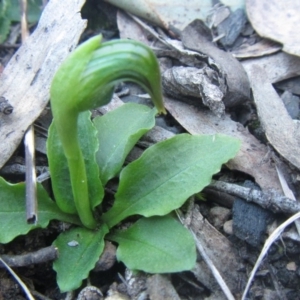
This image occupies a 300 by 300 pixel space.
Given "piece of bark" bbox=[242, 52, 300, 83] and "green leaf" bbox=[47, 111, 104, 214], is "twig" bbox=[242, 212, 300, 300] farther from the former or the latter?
"piece of bark" bbox=[242, 52, 300, 83]

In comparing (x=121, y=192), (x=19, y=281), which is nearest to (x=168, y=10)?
(x=121, y=192)

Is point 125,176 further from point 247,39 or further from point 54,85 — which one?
point 247,39

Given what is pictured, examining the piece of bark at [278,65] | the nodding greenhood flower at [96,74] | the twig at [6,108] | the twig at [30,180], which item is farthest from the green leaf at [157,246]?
the piece of bark at [278,65]

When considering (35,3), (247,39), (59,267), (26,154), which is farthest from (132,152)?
(35,3)

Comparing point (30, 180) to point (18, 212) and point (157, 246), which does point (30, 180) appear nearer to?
point (18, 212)

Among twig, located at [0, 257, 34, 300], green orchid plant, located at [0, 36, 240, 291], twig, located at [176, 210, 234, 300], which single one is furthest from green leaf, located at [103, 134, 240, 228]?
twig, located at [0, 257, 34, 300]

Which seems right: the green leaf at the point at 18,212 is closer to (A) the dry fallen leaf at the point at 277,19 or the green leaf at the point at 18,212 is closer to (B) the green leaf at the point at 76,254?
(B) the green leaf at the point at 76,254
